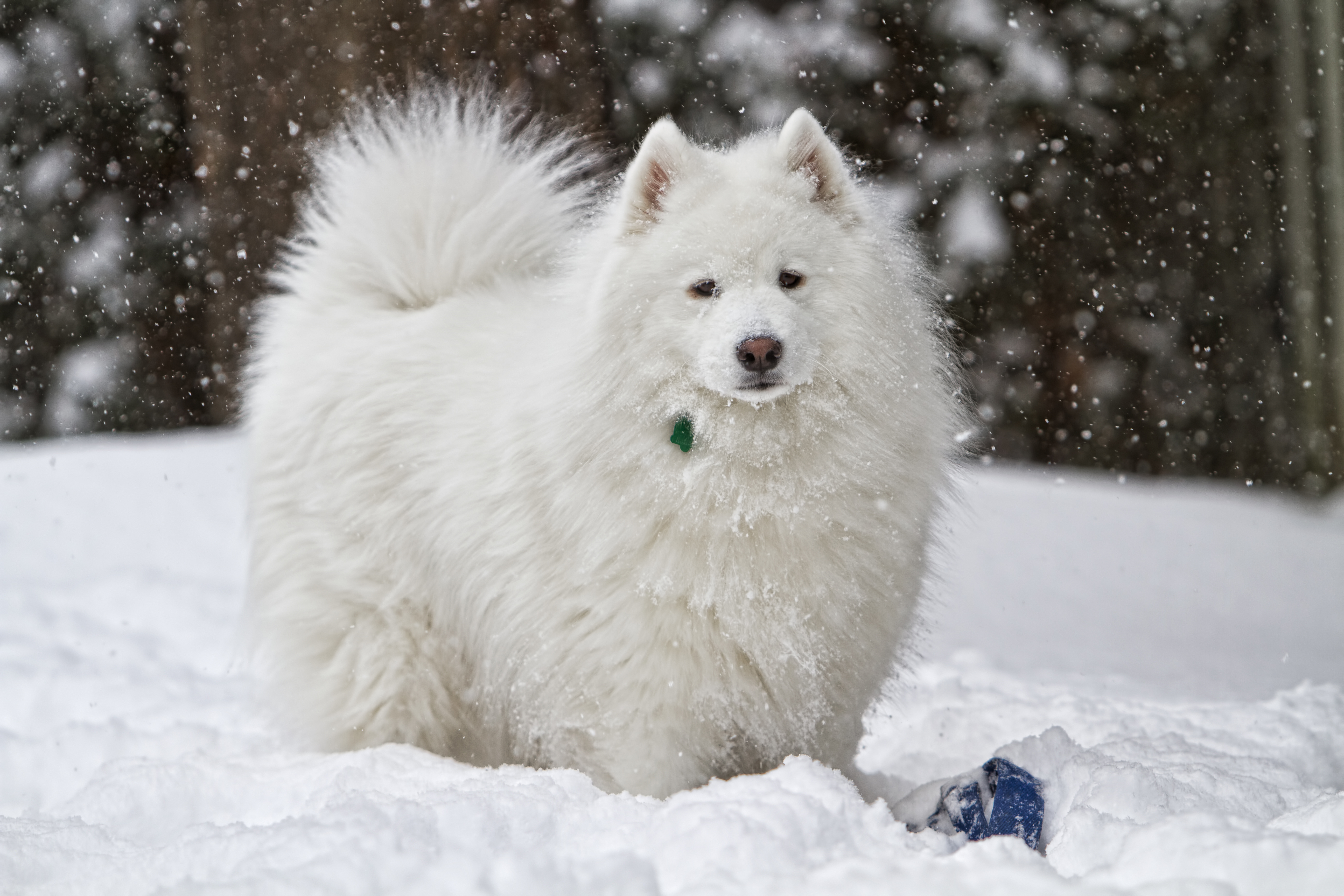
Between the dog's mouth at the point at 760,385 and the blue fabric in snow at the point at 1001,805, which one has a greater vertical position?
the dog's mouth at the point at 760,385

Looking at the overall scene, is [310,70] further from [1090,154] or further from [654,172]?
[1090,154]

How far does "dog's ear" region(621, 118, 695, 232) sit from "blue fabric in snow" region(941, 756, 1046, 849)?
1563 mm

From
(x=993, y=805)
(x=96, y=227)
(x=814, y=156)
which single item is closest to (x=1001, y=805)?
(x=993, y=805)

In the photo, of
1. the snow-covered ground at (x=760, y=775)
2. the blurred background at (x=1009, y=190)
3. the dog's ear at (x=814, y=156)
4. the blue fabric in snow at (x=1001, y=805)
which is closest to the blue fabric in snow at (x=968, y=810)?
the blue fabric in snow at (x=1001, y=805)

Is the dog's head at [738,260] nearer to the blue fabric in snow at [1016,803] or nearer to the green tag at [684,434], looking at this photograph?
the green tag at [684,434]

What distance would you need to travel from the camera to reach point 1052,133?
9172 mm

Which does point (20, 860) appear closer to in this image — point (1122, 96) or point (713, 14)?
point (713, 14)

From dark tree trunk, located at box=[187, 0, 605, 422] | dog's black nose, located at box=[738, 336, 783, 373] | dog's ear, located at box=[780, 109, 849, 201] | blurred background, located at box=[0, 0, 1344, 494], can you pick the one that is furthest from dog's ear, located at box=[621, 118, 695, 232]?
blurred background, located at box=[0, 0, 1344, 494]

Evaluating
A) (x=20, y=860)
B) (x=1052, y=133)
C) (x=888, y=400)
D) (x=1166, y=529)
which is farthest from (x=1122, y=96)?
(x=20, y=860)

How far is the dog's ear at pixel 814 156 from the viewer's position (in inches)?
108

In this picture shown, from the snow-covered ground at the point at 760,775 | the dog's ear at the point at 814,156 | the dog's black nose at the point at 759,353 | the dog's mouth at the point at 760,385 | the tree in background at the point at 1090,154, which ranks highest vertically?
the tree in background at the point at 1090,154

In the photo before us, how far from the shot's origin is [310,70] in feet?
18.3

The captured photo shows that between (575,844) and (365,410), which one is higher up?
(365,410)

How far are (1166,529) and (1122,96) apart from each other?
13.7 ft
